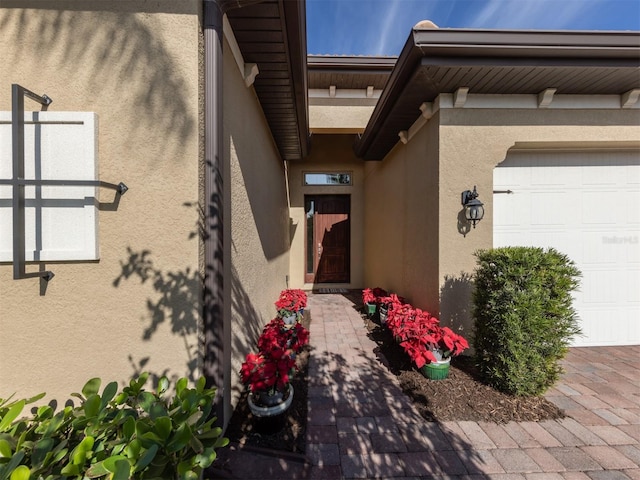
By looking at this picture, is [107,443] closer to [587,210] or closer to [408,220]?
[408,220]

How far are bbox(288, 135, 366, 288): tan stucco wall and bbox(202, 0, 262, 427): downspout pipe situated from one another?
5.42 m

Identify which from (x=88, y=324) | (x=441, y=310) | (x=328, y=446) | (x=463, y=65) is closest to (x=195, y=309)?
(x=88, y=324)

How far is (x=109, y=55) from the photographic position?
63.5 inches

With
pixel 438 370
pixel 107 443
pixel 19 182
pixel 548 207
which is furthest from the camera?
pixel 548 207

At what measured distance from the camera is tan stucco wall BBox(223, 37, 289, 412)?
7.13 ft

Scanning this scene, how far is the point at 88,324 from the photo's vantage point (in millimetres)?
1613

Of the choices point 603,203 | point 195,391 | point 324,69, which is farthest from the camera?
point 324,69

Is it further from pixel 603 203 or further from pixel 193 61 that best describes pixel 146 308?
pixel 603 203

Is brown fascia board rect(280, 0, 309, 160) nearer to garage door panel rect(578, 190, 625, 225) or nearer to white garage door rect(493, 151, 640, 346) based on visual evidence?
white garage door rect(493, 151, 640, 346)

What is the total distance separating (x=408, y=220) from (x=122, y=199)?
12.4 feet

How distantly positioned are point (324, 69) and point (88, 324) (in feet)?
19.3

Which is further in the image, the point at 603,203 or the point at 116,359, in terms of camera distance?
the point at 603,203

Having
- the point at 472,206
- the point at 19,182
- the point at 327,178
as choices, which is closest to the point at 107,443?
the point at 19,182

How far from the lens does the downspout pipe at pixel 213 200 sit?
1671mm
